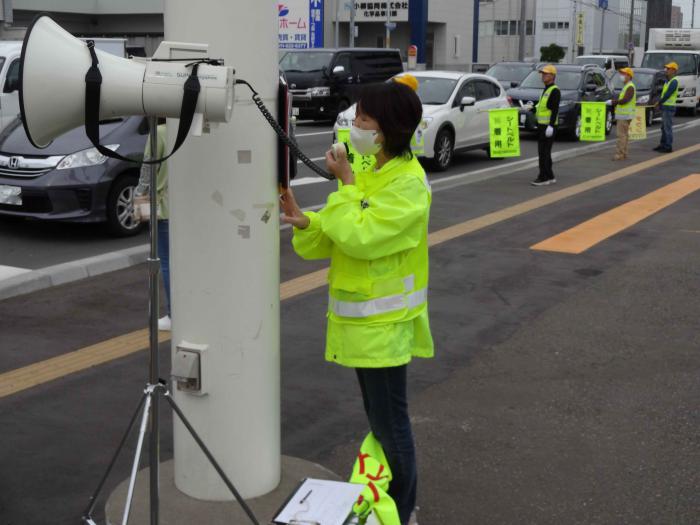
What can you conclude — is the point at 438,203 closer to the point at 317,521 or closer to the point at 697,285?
the point at 697,285

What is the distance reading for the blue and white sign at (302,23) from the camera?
40.4m

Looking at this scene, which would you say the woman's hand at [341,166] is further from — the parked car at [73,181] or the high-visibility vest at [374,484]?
the parked car at [73,181]

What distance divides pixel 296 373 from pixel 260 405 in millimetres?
2097

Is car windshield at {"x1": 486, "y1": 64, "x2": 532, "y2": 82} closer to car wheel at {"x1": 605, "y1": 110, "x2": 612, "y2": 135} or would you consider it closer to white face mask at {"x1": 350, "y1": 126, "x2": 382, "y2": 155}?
car wheel at {"x1": 605, "y1": 110, "x2": 612, "y2": 135}

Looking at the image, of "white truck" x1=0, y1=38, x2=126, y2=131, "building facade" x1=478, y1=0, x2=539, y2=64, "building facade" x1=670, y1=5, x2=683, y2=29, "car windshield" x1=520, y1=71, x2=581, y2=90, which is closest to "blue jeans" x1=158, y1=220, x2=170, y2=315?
"white truck" x1=0, y1=38, x2=126, y2=131

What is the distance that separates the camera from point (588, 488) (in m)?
4.65

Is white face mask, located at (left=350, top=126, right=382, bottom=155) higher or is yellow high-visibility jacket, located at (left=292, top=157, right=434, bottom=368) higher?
white face mask, located at (left=350, top=126, right=382, bottom=155)

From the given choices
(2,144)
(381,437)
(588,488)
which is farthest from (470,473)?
(2,144)

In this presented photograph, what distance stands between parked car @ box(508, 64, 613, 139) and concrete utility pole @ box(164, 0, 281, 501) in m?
19.6

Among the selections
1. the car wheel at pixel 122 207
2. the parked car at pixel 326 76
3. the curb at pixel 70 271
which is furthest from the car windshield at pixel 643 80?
the curb at pixel 70 271

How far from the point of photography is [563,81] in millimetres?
24641

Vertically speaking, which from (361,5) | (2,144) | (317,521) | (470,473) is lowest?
(470,473)

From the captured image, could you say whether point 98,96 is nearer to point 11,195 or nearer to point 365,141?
point 365,141

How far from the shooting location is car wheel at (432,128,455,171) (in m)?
17.1
